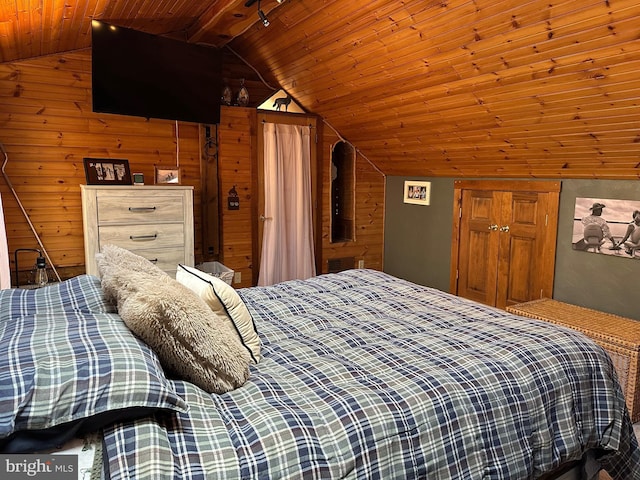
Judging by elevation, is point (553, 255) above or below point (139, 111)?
below

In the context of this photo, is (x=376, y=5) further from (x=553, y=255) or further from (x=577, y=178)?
(x=553, y=255)

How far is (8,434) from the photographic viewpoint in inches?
37.6

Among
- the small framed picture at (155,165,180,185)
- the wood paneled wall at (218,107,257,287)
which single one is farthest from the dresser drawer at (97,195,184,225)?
the wood paneled wall at (218,107,257,287)

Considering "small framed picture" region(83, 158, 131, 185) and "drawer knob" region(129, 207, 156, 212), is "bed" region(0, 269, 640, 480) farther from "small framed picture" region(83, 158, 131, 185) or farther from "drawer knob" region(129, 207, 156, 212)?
"small framed picture" region(83, 158, 131, 185)

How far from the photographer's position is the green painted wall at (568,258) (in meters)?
3.19

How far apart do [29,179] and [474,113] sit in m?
3.47

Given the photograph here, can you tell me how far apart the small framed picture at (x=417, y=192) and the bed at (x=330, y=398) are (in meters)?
2.71

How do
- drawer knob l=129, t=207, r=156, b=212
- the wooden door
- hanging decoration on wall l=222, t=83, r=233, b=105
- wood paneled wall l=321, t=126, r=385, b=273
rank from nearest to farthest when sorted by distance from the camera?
1. drawer knob l=129, t=207, r=156, b=212
2. the wooden door
3. hanging decoration on wall l=222, t=83, r=233, b=105
4. wood paneled wall l=321, t=126, r=385, b=273

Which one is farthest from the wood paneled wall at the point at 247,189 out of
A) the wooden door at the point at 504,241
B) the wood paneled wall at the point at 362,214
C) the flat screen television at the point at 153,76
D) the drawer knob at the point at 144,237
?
the wooden door at the point at 504,241

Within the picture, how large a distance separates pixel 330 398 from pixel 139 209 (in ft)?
8.84

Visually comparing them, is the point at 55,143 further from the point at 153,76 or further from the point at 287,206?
the point at 287,206

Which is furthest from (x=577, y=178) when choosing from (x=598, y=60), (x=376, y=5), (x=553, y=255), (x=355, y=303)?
(x=355, y=303)

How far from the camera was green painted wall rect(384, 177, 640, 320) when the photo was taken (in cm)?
319

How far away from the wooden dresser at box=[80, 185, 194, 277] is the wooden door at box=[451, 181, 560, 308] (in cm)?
255
